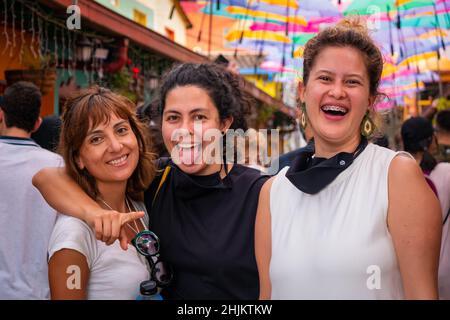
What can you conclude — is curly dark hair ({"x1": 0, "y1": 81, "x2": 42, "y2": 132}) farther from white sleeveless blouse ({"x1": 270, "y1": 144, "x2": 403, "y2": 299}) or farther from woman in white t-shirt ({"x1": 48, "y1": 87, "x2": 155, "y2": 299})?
white sleeveless blouse ({"x1": 270, "y1": 144, "x2": 403, "y2": 299})

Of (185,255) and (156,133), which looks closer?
(185,255)

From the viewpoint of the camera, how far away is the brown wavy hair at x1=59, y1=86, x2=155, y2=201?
1978 mm

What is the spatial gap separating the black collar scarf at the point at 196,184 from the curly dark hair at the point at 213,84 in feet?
0.83

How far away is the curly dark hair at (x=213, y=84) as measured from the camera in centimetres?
208

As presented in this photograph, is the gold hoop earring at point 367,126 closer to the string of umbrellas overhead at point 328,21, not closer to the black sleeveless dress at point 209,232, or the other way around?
the black sleeveless dress at point 209,232

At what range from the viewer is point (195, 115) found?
2018mm

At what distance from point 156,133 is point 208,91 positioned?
4.49 feet

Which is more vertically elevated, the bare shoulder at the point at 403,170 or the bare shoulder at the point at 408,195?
the bare shoulder at the point at 403,170

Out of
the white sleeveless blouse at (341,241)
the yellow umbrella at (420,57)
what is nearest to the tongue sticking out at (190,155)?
the white sleeveless blouse at (341,241)

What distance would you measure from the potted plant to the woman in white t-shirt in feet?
11.7

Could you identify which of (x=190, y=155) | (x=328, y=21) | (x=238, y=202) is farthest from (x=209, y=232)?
(x=328, y=21)

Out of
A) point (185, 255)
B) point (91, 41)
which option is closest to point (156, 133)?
point (185, 255)
